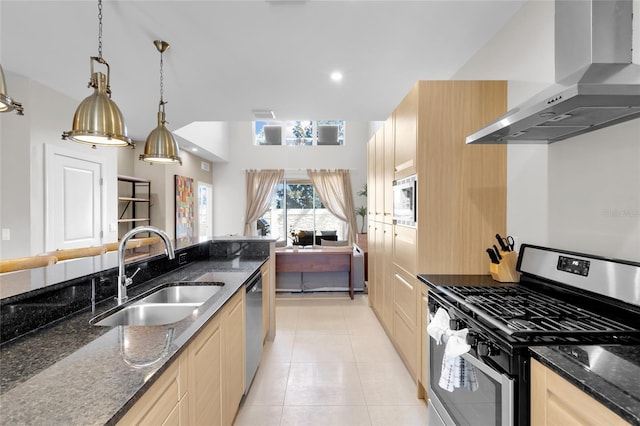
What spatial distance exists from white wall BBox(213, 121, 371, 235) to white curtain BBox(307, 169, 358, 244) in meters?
0.17

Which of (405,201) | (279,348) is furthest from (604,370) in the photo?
(279,348)

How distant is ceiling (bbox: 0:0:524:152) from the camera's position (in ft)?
6.40

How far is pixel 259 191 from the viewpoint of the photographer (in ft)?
25.9

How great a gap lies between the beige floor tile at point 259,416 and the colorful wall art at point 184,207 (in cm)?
432

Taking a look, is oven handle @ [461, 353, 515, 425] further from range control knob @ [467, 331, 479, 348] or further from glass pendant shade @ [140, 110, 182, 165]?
Result: glass pendant shade @ [140, 110, 182, 165]

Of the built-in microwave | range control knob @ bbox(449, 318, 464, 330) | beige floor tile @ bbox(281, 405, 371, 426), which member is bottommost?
beige floor tile @ bbox(281, 405, 371, 426)

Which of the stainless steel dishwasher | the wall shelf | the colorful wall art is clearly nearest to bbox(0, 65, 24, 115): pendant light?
the stainless steel dishwasher

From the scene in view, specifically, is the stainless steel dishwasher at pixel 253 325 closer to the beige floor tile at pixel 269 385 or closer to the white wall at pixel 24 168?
the beige floor tile at pixel 269 385

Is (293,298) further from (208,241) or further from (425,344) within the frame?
(425,344)

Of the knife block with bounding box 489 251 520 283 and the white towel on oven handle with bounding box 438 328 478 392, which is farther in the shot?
the knife block with bounding box 489 251 520 283

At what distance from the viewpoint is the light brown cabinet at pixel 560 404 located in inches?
30.5

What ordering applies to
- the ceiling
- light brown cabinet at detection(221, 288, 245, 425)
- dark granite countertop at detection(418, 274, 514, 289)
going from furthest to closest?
the ceiling < dark granite countertop at detection(418, 274, 514, 289) < light brown cabinet at detection(221, 288, 245, 425)

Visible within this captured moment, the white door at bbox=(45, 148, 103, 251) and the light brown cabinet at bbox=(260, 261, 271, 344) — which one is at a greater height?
the white door at bbox=(45, 148, 103, 251)

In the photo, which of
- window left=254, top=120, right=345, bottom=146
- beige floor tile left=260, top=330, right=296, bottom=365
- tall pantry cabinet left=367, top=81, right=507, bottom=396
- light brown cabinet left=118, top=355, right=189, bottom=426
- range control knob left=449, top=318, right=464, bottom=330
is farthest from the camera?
window left=254, top=120, right=345, bottom=146
